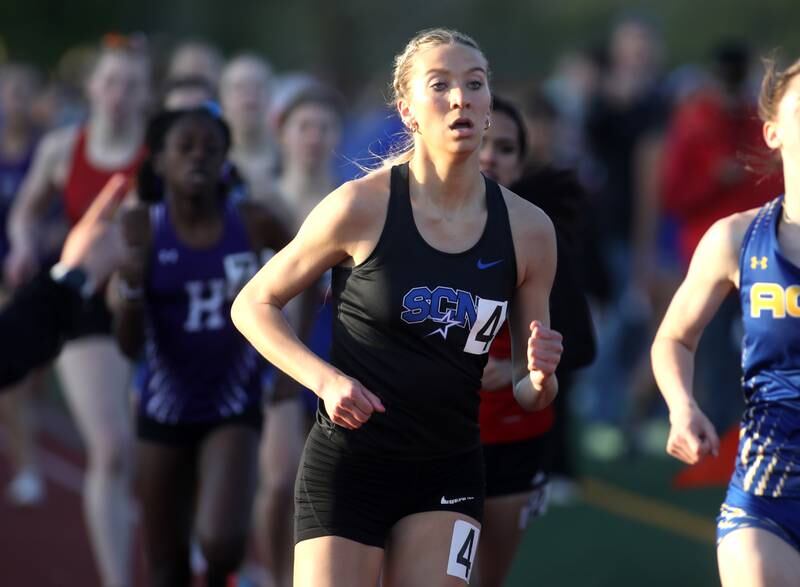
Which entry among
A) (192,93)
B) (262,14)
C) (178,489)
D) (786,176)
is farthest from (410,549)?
(262,14)

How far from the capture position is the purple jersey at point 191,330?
242 inches

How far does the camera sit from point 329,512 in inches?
172

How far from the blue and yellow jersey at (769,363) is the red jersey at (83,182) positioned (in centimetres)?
446

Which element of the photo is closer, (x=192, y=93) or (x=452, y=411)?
(x=452, y=411)

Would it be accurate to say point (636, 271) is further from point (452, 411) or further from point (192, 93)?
point (452, 411)

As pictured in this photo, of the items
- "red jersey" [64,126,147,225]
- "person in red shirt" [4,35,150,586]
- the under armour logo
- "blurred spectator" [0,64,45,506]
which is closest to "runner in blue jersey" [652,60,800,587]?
the under armour logo

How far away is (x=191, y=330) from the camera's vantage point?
6.17 meters

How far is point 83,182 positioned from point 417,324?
4.28 m

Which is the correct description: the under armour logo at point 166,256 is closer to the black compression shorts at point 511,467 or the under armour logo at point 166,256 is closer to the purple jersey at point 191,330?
the purple jersey at point 191,330

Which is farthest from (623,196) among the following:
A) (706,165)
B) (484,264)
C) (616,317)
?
(484,264)

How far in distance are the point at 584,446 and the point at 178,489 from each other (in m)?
5.97

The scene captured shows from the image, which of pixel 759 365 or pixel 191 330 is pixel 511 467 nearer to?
pixel 759 365

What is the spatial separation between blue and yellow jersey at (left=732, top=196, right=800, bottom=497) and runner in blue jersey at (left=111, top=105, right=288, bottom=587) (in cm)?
225

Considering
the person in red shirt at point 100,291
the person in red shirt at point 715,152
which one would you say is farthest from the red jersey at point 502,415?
the person in red shirt at point 715,152
